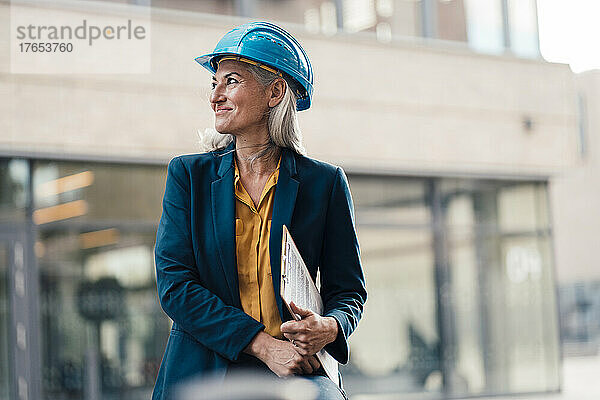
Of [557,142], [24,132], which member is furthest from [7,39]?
[557,142]

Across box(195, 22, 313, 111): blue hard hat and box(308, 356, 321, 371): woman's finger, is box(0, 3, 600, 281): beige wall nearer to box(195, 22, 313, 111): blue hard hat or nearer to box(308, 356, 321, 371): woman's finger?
box(195, 22, 313, 111): blue hard hat

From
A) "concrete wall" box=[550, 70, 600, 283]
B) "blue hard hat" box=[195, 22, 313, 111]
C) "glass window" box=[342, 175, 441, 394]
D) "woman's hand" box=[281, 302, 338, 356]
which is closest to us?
"woman's hand" box=[281, 302, 338, 356]

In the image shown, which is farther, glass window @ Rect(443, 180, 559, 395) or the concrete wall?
the concrete wall

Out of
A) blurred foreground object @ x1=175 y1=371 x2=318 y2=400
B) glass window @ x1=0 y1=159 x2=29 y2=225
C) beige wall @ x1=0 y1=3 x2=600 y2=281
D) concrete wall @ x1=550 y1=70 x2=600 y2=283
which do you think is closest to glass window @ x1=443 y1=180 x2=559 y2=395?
beige wall @ x1=0 y1=3 x2=600 y2=281

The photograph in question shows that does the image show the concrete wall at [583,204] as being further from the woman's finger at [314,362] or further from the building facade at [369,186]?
the woman's finger at [314,362]

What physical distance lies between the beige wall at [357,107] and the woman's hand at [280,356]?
25.3 ft

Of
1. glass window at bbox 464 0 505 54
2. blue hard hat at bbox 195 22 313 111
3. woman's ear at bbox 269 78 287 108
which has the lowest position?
woman's ear at bbox 269 78 287 108

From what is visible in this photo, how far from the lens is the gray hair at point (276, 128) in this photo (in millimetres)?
2244

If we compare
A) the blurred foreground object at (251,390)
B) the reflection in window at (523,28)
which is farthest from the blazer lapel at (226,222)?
the reflection in window at (523,28)

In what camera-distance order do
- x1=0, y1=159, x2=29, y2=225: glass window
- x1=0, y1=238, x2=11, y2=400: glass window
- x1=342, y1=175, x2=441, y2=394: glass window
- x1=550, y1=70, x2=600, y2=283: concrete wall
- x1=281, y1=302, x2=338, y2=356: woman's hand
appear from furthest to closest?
x1=550, y1=70, x2=600, y2=283: concrete wall → x1=342, y1=175, x2=441, y2=394: glass window → x1=0, y1=159, x2=29, y2=225: glass window → x1=0, y1=238, x2=11, y2=400: glass window → x1=281, y1=302, x2=338, y2=356: woman's hand

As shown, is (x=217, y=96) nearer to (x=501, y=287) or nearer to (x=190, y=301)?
(x=190, y=301)

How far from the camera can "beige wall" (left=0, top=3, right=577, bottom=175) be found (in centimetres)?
948

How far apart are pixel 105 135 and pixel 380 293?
4078 mm

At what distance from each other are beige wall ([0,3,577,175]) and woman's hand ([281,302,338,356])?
777 cm
